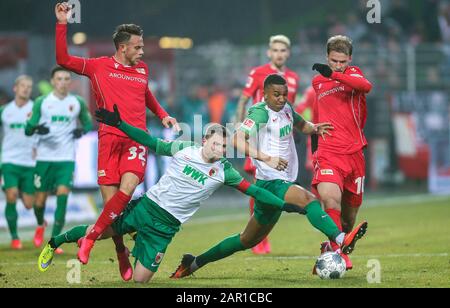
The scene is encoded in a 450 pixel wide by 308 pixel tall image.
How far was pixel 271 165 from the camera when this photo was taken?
1005 cm

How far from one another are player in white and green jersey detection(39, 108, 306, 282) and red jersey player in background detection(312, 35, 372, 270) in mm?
792

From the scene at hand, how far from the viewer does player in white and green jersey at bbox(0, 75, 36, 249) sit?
52.0 ft

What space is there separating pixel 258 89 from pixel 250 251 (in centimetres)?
207

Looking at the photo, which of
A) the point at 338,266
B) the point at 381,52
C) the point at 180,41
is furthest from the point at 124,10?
the point at 338,266

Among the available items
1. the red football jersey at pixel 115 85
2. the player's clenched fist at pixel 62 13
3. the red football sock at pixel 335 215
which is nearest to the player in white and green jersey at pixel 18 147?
the red football jersey at pixel 115 85

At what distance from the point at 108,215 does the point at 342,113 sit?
8.59 feet

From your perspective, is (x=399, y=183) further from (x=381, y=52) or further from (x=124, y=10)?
(x=124, y=10)

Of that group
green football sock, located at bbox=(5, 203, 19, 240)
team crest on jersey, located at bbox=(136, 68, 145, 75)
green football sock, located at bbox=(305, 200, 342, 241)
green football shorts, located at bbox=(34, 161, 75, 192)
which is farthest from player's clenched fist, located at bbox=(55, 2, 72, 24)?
green football sock, located at bbox=(5, 203, 19, 240)

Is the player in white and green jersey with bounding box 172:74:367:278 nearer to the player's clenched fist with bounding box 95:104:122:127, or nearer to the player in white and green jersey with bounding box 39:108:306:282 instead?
the player in white and green jersey with bounding box 39:108:306:282

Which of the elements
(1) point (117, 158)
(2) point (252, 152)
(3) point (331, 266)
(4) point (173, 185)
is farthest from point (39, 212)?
(3) point (331, 266)

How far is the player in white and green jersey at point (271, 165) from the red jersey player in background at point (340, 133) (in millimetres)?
180

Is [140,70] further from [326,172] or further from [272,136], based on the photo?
[326,172]

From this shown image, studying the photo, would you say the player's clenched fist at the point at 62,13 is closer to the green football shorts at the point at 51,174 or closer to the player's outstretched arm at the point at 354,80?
the player's outstretched arm at the point at 354,80

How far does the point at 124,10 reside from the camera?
25.4m
